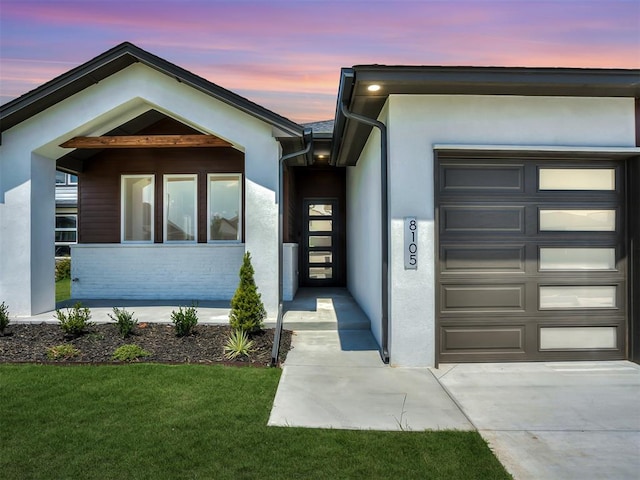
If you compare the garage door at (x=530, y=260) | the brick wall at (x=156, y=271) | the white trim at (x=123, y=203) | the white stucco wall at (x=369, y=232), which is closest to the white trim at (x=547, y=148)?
the garage door at (x=530, y=260)

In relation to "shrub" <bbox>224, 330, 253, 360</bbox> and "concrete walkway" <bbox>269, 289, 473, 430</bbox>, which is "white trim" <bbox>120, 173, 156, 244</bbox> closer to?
"concrete walkway" <bbox>269, 289, 473, 430</bbox>

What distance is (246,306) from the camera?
18.9ft

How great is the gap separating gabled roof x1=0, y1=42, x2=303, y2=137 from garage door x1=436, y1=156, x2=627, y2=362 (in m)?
2.99

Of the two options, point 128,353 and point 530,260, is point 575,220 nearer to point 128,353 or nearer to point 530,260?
point 530,260

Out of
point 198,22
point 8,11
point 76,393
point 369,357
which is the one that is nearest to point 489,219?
point 369,357

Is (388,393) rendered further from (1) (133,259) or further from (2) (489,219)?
(1) (133,259)

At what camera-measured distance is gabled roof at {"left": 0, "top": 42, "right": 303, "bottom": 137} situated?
21.3 ft

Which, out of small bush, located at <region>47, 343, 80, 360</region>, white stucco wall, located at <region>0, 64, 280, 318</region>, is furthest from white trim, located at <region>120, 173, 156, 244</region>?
small bush, located at <region>47, 343, 80, 360</region>

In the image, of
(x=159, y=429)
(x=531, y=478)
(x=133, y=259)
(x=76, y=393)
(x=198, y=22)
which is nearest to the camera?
(x=531, y=478)

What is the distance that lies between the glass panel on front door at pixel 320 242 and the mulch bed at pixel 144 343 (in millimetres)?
4991

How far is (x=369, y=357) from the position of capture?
17.1 feet

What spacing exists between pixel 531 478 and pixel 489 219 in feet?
10.5

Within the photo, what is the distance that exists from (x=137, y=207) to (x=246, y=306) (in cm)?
561

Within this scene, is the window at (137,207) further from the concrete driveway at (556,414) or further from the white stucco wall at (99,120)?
the concrete driveway at (556,414)
